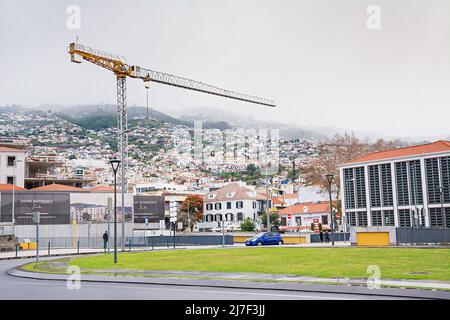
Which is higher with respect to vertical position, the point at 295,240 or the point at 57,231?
the point at 57,231

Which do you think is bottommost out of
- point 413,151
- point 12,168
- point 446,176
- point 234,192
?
point 446,176

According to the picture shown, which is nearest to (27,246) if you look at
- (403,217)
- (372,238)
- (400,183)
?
(372,238)

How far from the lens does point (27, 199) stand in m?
71.0

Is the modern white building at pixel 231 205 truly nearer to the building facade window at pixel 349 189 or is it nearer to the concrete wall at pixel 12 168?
the building facade window at pixel 349 189

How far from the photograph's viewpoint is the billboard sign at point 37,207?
228 ft

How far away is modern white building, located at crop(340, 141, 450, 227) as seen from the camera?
6656 centimetres

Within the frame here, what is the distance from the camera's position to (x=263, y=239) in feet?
167

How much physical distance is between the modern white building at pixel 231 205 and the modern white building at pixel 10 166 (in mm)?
38744

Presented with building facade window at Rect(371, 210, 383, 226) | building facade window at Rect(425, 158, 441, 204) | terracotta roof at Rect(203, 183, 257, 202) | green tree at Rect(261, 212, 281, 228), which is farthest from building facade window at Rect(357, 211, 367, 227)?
terracotta roof at Rect(203, 183, 257, 202)

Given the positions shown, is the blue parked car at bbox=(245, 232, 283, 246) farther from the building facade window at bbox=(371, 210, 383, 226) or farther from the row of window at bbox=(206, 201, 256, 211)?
the row of window at bbox=(206, 201, 256, 211)

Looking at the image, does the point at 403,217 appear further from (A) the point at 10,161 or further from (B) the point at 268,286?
(A) the point at 10,161

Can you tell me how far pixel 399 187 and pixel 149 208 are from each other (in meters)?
35.1
